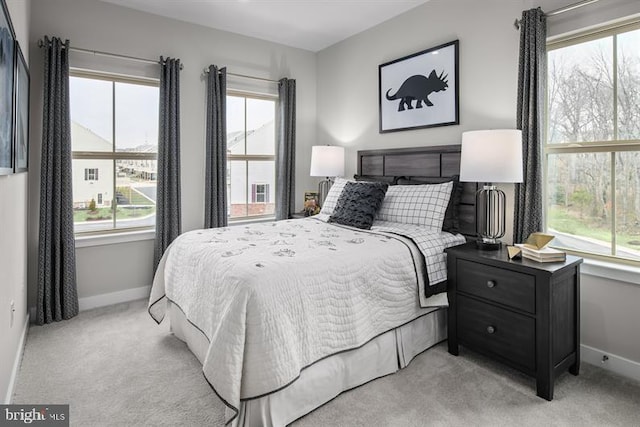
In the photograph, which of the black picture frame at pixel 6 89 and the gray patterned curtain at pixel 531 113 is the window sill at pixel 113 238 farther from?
the gray patterned curtain at pixel 531 113

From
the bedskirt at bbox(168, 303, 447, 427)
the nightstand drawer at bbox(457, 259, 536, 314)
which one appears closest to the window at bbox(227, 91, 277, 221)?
the bedskirt at bbox(168, 303, 447, 427)

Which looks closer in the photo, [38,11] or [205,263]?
[205,263]

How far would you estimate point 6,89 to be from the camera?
1.70 m

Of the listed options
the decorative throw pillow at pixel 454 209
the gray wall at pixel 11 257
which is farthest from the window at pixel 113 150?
the decorative throw pillow at pixel 454 209

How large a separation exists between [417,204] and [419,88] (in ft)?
3.94

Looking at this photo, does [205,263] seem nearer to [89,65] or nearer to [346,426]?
[346,426]

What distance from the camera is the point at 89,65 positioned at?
131 inches

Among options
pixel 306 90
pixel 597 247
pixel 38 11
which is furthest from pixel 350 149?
pixel 38 11

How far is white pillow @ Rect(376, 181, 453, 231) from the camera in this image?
2.85m

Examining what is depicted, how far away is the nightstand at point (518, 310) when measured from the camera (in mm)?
2051

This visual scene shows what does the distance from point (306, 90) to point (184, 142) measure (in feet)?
5.50

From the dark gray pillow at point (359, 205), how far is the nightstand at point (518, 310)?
73 centimetres

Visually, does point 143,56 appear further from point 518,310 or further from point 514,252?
point 518,310

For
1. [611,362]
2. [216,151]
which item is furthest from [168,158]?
[611,362]
